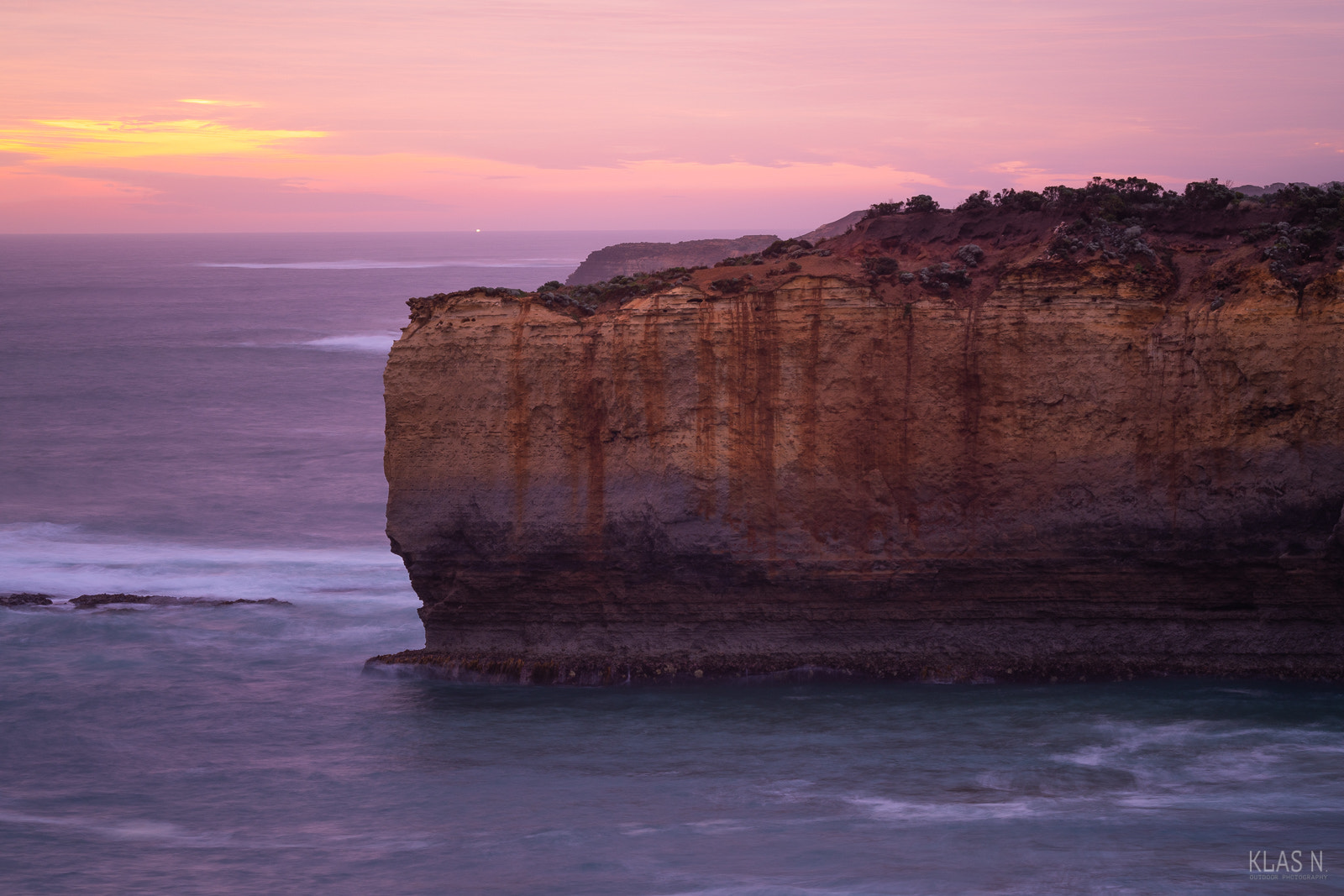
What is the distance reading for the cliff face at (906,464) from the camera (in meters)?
17.8

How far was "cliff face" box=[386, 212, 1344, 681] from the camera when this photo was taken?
17.8m

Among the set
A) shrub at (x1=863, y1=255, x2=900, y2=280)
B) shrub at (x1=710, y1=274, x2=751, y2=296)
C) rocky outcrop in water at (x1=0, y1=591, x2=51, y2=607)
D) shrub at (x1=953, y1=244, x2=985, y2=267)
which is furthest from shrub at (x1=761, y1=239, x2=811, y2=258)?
rocky outcrop in water at (x1=0, y1=591, x2=51, y2=607)

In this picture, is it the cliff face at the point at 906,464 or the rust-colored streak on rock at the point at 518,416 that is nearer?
the cliff face at the point at 906,464

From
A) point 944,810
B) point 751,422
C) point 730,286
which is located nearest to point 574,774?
point 944,810

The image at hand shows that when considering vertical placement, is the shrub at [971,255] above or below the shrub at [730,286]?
above

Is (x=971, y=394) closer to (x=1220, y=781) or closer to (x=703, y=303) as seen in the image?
(x=703, y=303)

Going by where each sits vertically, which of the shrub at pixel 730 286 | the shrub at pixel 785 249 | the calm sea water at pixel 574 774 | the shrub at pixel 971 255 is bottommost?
the calm sea water at pixel 574 774

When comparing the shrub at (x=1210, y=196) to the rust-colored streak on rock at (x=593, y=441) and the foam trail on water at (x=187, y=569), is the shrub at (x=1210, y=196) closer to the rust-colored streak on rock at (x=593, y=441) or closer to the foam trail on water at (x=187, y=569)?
the rust-colored streak on rock at (x=593, y=441)

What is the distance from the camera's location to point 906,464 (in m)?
18.3

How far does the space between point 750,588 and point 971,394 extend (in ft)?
14.1

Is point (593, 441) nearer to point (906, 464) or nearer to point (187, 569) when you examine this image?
point (906, 464)

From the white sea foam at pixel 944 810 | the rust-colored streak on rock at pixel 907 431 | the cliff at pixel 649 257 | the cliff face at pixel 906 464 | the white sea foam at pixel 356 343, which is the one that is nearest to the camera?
the white sea foam at pixel 944 810

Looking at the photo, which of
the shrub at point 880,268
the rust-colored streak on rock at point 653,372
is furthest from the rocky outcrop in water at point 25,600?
the shrub at point 880,268

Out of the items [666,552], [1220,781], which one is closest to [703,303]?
[666,552]
